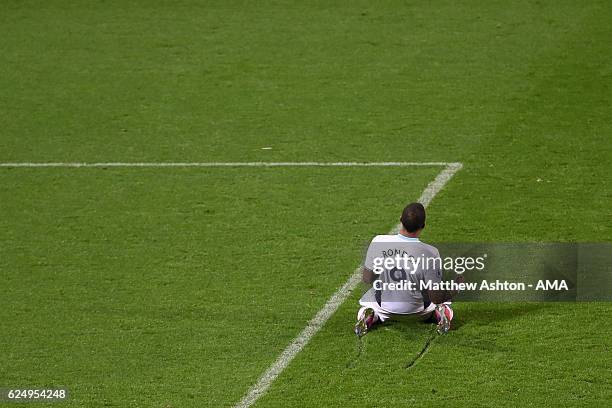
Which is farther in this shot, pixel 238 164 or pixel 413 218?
pixel 238 164

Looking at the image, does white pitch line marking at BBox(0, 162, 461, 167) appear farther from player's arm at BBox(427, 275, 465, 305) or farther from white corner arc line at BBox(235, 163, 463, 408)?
player's arm at BBox(427, 275, 465, 305)

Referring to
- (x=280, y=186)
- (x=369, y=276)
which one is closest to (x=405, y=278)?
(x=369, y=276)

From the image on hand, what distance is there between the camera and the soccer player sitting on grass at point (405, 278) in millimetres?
7594

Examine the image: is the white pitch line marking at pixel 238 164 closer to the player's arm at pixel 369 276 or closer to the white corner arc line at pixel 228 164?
the white corner arc line at pixel 228 164

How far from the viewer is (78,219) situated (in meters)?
10.0

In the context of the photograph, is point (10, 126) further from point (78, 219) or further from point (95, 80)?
point (78, 219)

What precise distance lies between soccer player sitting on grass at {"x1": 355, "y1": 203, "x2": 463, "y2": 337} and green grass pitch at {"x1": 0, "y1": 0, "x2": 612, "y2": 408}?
0.43 ft

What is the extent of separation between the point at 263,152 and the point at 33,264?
3116 millimetres

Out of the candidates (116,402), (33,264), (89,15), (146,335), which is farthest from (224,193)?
(89,15)

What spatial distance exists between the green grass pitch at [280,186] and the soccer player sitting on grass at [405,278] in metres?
0.13

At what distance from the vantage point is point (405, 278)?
7602 mm

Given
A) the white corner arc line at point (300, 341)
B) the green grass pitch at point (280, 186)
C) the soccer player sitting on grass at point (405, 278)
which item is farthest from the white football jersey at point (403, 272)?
the white corner arc line at point (300, 341)

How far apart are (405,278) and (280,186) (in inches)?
128

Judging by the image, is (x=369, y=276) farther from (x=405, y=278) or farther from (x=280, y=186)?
(x=280, y=186)
